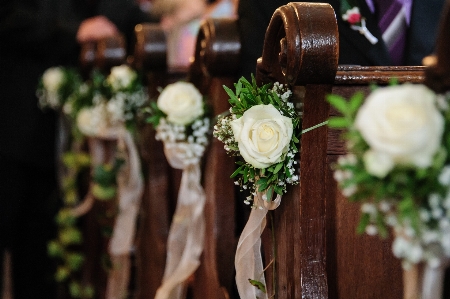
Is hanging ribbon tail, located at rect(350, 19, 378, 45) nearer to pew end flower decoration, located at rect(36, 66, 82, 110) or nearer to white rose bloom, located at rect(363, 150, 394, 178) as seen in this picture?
white rose bloom, located at rect(363, 150, 394, 178)

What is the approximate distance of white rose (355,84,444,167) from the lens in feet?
2.61

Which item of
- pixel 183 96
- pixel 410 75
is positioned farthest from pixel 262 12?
pixel 410 75

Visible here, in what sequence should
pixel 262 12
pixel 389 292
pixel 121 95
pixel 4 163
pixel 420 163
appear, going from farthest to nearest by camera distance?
pixel 4 163, pixel 121 95, pixel 262 12, pixel 389 292, pixel 420 163

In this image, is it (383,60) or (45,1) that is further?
(45,1)

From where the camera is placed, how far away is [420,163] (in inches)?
32.2

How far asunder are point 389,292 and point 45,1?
3620mm

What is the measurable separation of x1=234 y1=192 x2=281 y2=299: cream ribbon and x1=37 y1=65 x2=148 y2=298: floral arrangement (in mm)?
1500

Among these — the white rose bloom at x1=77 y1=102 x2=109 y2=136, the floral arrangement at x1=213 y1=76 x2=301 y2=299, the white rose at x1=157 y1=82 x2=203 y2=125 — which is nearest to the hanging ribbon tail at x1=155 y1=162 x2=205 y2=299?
the white rose at x1=157 y1=82 x2=203 y2=125

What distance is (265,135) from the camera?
4.28 feet

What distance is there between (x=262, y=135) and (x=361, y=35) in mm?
956

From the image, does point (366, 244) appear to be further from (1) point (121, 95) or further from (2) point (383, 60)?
(1) point (121, 95)

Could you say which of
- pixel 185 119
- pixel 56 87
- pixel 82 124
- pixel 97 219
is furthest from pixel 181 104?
pixel 56 87

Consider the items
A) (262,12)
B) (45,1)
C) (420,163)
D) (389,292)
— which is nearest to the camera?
(420,163)

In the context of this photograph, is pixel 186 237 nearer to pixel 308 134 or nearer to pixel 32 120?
pixel 308 134
